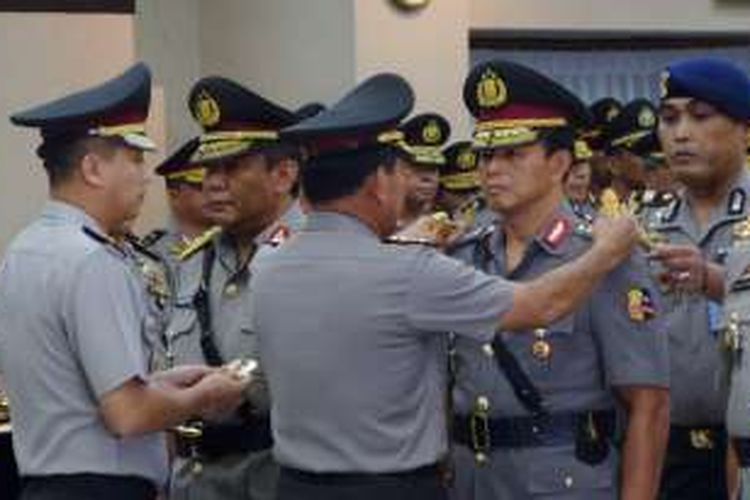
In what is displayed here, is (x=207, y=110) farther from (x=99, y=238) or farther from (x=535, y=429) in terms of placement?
(x=535, y=429)

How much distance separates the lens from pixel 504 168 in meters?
4.12

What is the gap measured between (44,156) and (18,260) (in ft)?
0.89

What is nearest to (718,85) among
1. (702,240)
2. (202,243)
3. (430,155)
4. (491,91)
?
(702,240)

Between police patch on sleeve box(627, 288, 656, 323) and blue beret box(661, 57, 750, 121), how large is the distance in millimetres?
957

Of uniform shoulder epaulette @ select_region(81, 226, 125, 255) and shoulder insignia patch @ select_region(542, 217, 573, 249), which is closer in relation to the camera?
uniform shoulder epaulette @ select_region(81, 226, 125, 255)

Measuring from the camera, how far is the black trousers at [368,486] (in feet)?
12.3

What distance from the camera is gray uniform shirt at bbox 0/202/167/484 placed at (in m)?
3.77

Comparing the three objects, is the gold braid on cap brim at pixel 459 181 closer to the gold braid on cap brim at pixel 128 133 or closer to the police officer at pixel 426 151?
the police officer at pixel 426 151

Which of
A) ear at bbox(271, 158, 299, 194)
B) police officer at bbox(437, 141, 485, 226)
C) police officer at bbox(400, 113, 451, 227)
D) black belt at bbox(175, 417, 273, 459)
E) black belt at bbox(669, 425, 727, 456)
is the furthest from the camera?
police officer at bbox(437, 141, 485, 226)

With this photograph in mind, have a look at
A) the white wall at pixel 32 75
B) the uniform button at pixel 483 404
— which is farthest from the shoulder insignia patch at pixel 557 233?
the white wall at pixel 32 75

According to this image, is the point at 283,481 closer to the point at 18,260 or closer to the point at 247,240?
the point at 18,260

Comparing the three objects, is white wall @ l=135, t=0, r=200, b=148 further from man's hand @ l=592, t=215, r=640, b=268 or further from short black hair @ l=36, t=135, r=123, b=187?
man's hand @ l=592, t=215, r=640, b=268

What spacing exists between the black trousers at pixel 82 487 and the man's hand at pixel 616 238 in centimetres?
128

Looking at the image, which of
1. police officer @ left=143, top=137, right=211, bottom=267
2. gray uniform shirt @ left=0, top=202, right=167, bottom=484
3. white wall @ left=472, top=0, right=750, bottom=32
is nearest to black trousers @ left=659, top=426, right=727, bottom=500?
gray uniform shirt @ left=0, top=202, right=167, bottom=484
